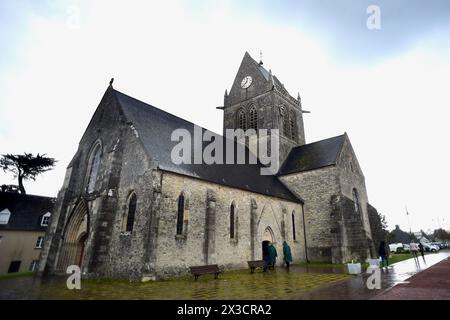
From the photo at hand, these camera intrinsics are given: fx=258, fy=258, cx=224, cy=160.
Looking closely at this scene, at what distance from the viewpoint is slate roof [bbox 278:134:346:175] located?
2347 cm

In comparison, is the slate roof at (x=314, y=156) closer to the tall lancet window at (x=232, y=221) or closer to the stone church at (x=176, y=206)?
the stone church at (x=176, y=206)

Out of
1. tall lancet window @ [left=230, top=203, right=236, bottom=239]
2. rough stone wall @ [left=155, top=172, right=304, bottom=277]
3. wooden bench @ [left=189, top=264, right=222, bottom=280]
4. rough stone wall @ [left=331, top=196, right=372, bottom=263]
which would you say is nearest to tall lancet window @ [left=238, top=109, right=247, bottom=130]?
rough stone wall @ [left=155, top=172, right=304, bottom=277]

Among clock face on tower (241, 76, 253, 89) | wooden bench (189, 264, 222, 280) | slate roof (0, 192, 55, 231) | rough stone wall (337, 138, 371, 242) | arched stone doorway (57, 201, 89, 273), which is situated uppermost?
clock face on tower (241, 76, 253, 89)

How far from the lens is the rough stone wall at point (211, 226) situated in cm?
1344

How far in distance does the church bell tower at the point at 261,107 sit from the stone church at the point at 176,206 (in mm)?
4445

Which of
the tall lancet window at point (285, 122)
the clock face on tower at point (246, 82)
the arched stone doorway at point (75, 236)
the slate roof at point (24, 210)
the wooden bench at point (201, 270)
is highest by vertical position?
the clock face on tower at point (246, 82)

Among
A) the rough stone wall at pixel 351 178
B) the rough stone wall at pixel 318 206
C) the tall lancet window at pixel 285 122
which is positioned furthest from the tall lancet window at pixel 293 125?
the rough stone wall at pixel 318 206

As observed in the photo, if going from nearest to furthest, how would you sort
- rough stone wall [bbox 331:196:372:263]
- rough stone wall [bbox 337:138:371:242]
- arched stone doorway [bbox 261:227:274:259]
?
rough stone wall [bbox 331:196:372:263]
arched stone doorway [bbox 261:227:274:259]
rough stone wall [bbox 337:138:371:242]

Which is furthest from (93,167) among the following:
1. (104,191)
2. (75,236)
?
(75,236)

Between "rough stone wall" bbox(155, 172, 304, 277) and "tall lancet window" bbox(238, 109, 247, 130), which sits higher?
"tall lancet window" bbox(238, 109, 247, 130)

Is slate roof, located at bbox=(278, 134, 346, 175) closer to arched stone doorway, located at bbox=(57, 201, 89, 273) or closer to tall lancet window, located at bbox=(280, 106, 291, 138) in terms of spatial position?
tall lancet window, located at bbox=(280, 106, 291, 138)

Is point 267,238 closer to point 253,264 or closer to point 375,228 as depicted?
point 253,264

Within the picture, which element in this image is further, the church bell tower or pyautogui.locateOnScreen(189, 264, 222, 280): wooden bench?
the church bell tower

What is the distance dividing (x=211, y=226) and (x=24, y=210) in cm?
2671
